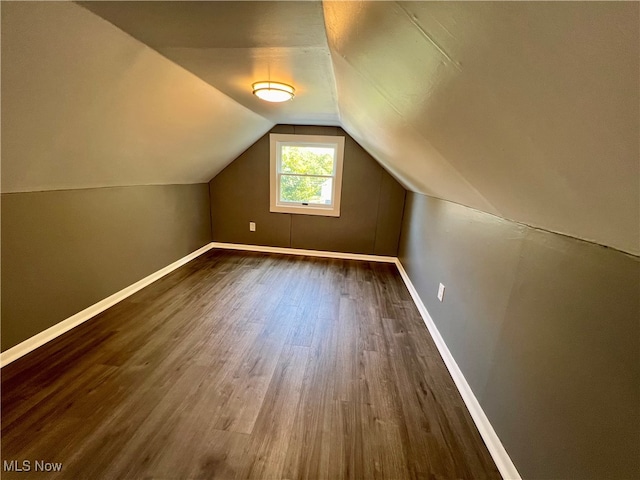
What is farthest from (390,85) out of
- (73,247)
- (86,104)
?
(73,247)

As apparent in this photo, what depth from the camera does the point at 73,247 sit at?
7.03ft

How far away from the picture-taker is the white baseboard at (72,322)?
175 centimetres

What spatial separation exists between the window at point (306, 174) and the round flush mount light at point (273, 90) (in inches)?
70.9

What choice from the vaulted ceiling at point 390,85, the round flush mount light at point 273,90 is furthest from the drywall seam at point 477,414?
the round flush mount light at point 273,90

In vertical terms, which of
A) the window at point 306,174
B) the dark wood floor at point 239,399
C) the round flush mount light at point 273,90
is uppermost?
the round flush mount light at point 273,90

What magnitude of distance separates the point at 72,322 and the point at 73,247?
57 cm

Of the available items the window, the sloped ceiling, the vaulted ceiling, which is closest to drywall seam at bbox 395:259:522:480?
the vaulted ceiling

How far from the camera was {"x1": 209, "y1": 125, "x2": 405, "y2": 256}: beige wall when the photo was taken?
13.1 feet

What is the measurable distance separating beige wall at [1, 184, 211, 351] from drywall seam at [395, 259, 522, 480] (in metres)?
2.76

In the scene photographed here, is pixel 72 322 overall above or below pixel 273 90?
below

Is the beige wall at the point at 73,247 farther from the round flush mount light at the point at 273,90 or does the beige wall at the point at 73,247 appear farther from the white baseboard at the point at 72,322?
the round flush mount light at the point at 273,90

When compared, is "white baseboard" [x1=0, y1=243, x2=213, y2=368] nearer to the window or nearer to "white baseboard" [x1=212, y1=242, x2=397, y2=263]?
"white baseboard" [x1=212, y1=242, x2=397, y2=263]

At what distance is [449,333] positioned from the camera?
79.2 inches

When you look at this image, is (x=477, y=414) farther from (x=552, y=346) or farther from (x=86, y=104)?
(x=86, y=104)
